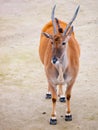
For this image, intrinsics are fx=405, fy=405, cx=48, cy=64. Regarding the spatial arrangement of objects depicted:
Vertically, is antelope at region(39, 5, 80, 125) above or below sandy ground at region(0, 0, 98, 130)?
above

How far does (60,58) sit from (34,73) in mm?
2541

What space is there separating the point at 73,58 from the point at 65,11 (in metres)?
6.42

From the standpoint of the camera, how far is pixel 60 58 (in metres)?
5.26

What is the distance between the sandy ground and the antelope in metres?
0.35

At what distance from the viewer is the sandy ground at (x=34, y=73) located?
19.8 feet

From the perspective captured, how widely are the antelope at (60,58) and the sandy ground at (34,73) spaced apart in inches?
13.7

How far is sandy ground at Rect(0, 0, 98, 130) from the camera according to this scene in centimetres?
603

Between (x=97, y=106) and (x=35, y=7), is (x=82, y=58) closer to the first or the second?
(x=97, y=106)

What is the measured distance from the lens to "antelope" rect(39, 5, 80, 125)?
518 cm

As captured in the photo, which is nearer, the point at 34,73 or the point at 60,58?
the point at 60,58

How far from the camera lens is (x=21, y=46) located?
30.0 ft

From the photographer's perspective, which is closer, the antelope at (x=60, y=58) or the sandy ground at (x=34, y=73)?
the antelope at (x=60, y=58)

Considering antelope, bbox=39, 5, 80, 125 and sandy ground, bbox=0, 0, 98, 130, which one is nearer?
antelope, bbox=39, 5, 80, 125

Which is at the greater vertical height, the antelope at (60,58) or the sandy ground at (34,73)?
the antelope at (60,58)
